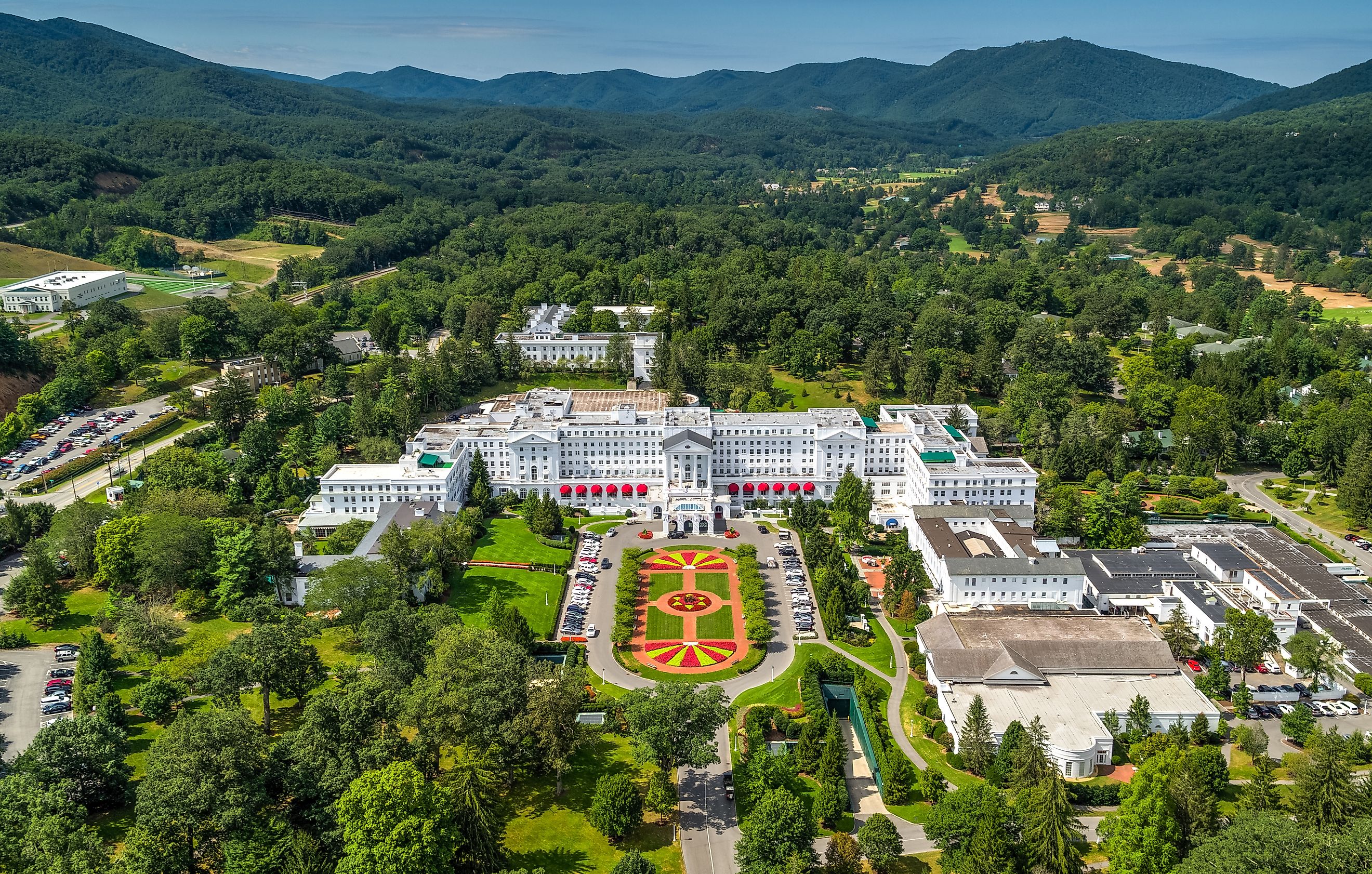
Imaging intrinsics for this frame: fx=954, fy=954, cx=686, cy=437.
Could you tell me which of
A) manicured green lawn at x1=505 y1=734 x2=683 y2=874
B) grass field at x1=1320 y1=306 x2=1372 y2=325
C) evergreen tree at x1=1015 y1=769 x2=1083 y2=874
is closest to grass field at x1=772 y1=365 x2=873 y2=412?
manicured green lawn at x1=505 y1=734 x2=683 y2=874

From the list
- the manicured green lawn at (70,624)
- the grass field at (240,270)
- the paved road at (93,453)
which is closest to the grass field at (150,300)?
the grass field at (240,270)

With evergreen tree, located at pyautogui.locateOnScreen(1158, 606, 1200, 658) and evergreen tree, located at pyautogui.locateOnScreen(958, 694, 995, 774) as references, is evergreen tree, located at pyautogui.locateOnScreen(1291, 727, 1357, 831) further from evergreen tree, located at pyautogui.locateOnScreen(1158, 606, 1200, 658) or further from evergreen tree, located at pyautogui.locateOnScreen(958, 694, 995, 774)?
evergreen tree, located at pyautogui.locateOnScreen(1158, 606, 1200, 658)

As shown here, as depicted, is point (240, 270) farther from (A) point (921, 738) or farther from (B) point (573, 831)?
(A) point (921, 738)

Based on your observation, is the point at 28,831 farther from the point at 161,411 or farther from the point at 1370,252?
the point at 1370,252

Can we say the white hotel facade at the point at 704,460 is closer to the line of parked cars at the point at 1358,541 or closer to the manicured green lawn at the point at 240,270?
the line of parked cars at the point at 1358,541

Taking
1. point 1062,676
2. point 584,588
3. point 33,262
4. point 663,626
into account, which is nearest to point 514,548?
point 584,588

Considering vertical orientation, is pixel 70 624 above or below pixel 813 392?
below

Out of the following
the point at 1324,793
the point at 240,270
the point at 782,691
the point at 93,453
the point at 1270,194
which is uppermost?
the point at 1270,194
